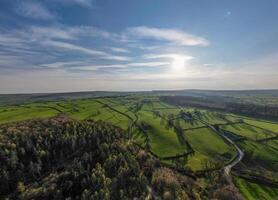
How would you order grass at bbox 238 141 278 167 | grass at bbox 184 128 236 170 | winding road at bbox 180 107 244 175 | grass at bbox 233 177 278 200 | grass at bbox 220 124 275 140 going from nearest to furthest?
grass at bbox 233 177 278 200
winding road at bbox 180 107 244 175
grass at bbox 184 128 236 170
grass at bbox 238 141 278 167
grass at bbox 220 124 275 140

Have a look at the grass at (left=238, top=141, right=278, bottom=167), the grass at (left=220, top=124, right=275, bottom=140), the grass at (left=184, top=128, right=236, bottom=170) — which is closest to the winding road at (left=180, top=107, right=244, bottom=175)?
the grass at (left=184, top=128, right=236, bottom=170)

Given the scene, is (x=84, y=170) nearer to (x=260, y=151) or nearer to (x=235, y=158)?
(x=235, y=158)

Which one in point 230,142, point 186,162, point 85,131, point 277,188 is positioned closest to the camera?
point 277,188

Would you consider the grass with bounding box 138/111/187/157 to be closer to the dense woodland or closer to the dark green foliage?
the dense woodland

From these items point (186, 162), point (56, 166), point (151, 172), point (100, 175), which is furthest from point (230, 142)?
point (56, 166)

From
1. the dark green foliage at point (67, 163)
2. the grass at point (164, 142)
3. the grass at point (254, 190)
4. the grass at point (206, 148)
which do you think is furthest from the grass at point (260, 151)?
the dark green foliage at point (67, 163)

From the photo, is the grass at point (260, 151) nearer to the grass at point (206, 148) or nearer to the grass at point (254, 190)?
the grass at point (206, 148)

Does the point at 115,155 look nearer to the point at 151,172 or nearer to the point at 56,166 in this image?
the point at 151,172
